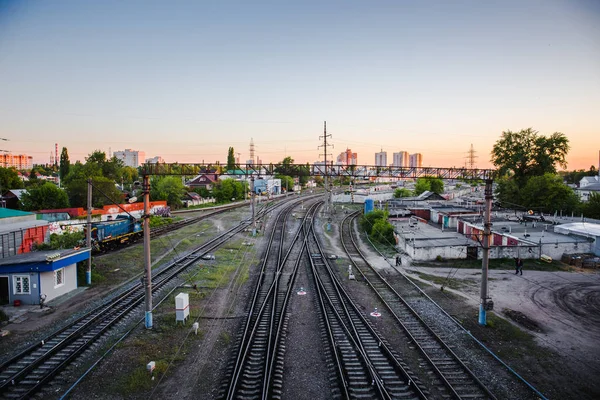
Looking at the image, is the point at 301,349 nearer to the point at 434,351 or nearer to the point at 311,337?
the point at 311,337

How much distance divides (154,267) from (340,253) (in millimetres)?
14247

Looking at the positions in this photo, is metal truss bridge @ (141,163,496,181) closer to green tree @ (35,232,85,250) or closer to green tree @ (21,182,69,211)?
green tree @ (35,232,85,250)

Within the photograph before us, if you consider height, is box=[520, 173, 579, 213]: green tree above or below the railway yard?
above

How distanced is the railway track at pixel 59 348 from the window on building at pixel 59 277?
9.97 ft

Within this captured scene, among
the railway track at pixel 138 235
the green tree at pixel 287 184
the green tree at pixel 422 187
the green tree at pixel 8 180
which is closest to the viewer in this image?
the railway track at pixel 138 235

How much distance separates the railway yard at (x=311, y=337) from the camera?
1043cm

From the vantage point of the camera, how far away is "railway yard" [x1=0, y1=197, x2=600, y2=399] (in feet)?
34.2

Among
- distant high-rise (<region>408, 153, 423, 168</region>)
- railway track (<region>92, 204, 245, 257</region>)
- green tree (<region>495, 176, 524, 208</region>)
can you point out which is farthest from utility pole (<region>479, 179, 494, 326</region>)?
distant high-rise (<region>408, 153, 423, 168</region>)

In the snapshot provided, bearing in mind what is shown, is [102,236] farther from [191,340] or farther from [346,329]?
[346,329]

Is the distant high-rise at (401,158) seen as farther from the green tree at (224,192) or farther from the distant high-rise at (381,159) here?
the green tree at (224,192)

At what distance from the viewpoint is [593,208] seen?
136ft

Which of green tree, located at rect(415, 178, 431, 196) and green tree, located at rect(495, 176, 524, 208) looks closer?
green tree, located at rect(495, 176, 524, 208)

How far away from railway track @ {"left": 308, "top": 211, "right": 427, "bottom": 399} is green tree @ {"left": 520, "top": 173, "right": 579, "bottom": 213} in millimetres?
38797

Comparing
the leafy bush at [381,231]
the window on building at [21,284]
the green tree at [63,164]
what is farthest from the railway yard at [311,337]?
the green tree at [63,164]
